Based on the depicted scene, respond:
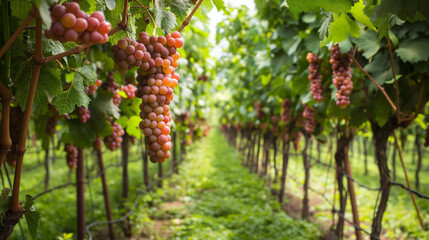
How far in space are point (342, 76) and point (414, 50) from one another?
59cm

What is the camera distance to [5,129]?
89 centimetres

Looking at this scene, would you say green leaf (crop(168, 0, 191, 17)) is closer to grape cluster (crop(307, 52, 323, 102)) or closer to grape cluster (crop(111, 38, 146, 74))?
grape cluster (crop(111, 38, 146, 74))

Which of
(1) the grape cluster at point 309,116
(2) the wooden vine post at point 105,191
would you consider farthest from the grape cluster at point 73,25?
(1) the grape cluster at point 309,116

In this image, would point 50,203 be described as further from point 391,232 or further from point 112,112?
point 391,232

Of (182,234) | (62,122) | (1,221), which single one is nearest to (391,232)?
(182,234)

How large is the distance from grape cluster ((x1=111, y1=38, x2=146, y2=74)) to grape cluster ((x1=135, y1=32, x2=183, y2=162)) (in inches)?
0.4

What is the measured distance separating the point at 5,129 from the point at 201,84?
24.0 ft

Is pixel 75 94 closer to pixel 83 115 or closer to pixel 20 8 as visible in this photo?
pixel 20 8

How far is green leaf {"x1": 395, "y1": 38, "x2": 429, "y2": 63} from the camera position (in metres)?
2.00

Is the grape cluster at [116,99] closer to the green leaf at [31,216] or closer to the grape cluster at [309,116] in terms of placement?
the green leaf at [31,216]

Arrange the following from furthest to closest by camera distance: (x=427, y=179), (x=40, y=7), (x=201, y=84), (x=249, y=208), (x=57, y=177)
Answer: (x=427, y=179) → (x=57, y=177) → (x=201, y=84) → (x=249, y=208) → (x=40, y=7)

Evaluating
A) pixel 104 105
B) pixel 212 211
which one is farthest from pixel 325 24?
pixel 212 211

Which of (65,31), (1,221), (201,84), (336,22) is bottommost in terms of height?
(1,221)

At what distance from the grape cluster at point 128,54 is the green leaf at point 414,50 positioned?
1.93 m
